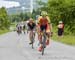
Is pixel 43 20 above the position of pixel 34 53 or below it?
above

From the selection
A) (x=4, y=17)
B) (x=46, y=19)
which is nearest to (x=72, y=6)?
(x=46, y=19)

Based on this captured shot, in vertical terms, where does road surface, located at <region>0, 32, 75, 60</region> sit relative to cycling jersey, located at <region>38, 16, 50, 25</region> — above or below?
below

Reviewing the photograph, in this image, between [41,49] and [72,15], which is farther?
[72,15]

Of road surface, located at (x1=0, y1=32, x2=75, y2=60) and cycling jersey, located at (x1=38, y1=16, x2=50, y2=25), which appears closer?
road surface, located at (x1=0, y1=32, x2=75, y2=60)

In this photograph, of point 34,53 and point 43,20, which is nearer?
point 43,20

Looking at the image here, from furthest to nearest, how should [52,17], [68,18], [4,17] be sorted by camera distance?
[4,17], [52,17], [68,18]

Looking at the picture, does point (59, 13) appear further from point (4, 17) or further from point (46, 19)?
point (4, 17)

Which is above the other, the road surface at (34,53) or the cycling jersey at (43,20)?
the cycling jersey at (43,20)

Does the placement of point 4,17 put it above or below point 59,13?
below

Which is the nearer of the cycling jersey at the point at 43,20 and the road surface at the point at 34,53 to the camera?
the road surface at the point at 34,53

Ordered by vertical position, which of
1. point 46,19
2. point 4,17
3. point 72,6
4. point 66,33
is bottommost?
point 4,17

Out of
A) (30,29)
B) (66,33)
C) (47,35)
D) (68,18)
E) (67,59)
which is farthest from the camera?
(68,18)

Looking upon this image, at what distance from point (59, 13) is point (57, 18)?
2209 mm

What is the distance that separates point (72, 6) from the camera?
160ft
